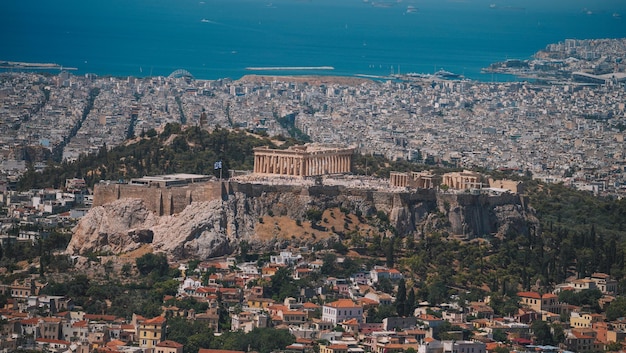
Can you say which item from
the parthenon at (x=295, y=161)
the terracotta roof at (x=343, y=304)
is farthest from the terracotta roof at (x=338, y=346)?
the parthenon at (x=295, y=161)

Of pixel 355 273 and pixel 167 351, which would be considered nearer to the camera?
pixel 167 351

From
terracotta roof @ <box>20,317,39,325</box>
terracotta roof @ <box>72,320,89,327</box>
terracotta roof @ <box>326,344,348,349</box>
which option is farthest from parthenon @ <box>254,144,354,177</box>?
terracotta roof @ <box>326,344,348,349</box>

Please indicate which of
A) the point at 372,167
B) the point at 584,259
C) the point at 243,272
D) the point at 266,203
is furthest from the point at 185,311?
the point at 372,167

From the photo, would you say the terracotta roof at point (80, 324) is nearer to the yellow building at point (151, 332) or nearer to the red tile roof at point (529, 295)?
the yellow building at point (151, 332)

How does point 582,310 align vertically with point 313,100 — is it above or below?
below

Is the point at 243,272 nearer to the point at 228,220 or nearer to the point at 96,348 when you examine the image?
the point at 228,220

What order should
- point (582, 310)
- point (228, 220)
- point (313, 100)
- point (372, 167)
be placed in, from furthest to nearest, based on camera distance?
1. point (313, 100)
2. point (372, 167)
3. point (228, 220)
4. point (582, 310)

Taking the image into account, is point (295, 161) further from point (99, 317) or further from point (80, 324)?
point (80, 324)

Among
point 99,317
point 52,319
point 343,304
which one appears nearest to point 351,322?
point 343,304
